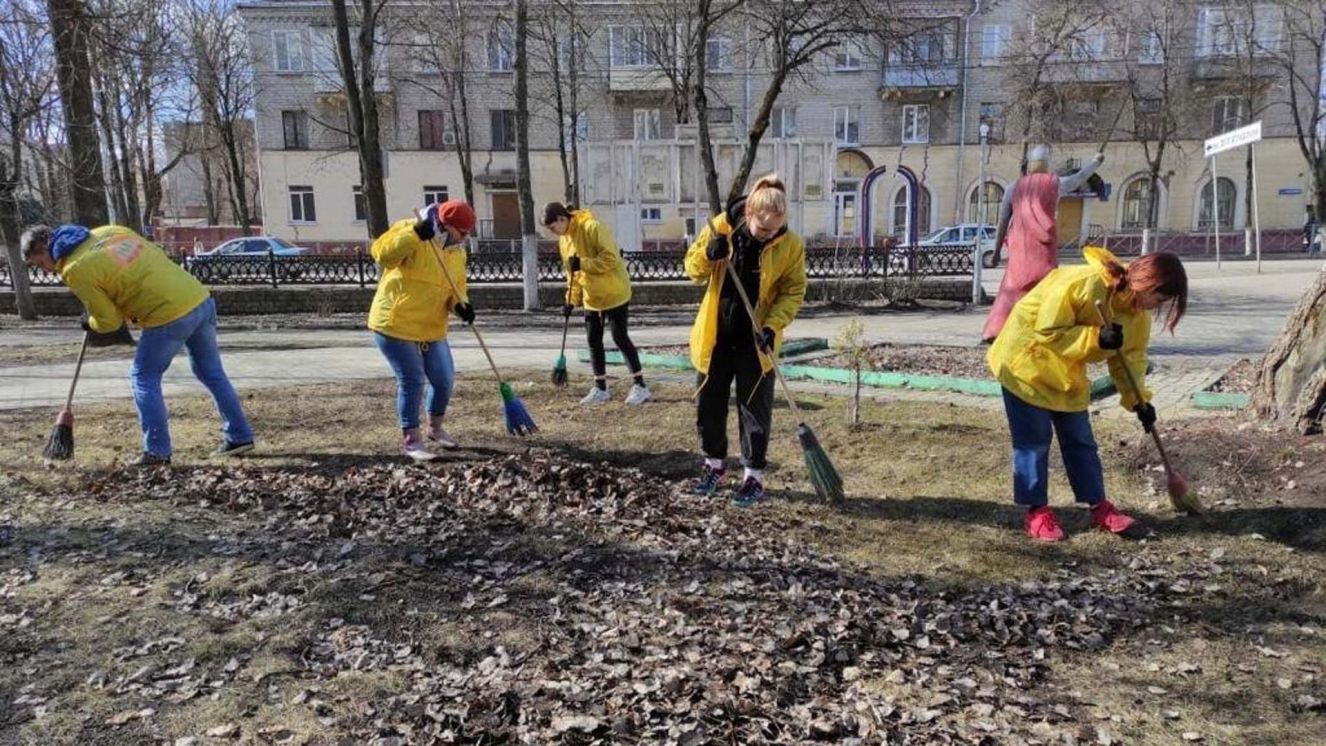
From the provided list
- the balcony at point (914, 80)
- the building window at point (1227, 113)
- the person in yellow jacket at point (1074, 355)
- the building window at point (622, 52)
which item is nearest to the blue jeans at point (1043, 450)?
the person in yellow jacket at point (1074, 355)

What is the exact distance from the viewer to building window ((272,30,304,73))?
111 feet

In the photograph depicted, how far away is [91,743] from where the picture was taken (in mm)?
2477

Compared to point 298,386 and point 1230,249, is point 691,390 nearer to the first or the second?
point 298,386

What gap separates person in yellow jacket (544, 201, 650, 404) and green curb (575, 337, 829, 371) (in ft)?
4.65

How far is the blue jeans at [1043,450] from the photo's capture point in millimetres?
3939

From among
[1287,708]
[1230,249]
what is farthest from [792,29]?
[1230,249]

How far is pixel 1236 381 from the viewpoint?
22.9ft

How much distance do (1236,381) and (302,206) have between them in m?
34.7

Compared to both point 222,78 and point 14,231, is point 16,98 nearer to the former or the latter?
point 14,231

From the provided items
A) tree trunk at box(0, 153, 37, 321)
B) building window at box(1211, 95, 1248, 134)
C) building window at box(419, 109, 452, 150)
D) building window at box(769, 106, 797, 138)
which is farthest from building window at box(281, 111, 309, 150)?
building window at box(1211, 95, 1248, 134)

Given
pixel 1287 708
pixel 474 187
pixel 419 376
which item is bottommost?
pixel 1287 708

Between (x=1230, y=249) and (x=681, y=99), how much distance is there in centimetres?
2452

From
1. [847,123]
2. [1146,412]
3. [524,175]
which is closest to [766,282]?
[1146,412]

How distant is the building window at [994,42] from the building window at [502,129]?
62.8 feet
